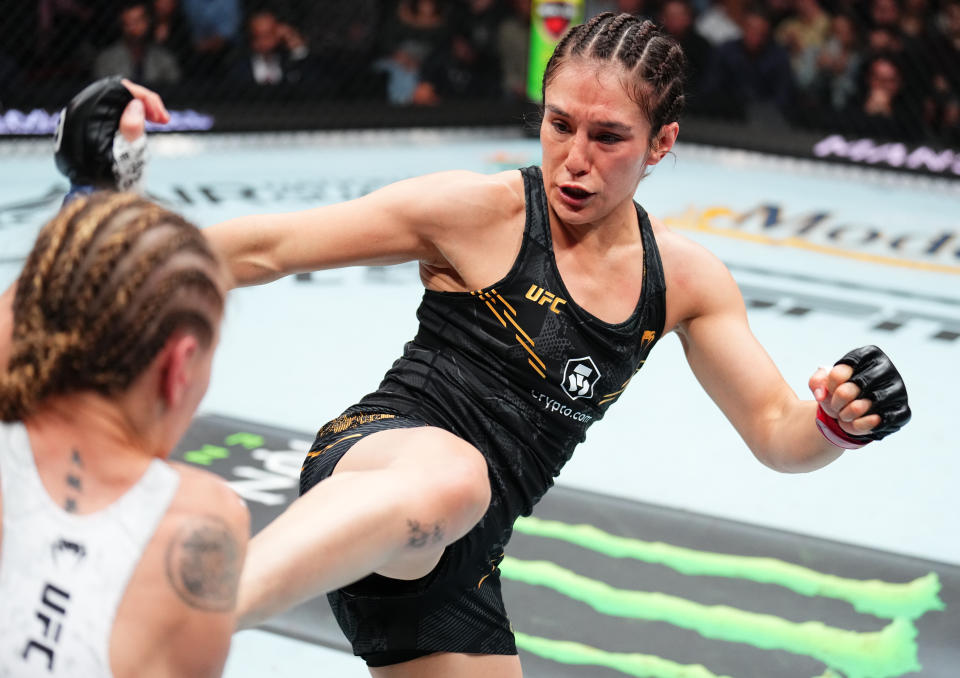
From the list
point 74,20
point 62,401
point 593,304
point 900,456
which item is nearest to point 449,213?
point 593,304

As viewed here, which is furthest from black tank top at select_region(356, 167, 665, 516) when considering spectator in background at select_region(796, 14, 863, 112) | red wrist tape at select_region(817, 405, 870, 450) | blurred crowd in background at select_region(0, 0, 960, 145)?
spectator in background at select_region(796, 14, 863, 112)

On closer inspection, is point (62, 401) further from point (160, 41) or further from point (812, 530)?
point (160, 41)

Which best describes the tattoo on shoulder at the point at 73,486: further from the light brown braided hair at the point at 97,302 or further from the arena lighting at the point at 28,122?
the arena lighting at the point at 28,122

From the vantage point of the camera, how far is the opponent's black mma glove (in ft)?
4.94

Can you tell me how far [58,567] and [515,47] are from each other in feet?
21.3

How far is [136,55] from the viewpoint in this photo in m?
5.77

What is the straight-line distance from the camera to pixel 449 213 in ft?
5.08

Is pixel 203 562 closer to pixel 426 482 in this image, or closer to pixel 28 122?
pixel 426 482

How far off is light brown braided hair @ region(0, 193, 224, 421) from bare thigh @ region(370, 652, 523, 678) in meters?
0.76

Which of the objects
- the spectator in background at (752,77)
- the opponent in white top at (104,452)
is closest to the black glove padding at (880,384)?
the opponent in white top at (104,452)

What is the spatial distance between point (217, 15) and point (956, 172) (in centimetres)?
399

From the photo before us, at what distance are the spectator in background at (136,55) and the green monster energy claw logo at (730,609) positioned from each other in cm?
421

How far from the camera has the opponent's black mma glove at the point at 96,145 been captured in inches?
59.2

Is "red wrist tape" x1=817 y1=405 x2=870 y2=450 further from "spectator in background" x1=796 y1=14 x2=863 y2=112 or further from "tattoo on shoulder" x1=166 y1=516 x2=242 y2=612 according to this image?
"spectator in background" x1=796 y1=14 x2=863 y2=112
